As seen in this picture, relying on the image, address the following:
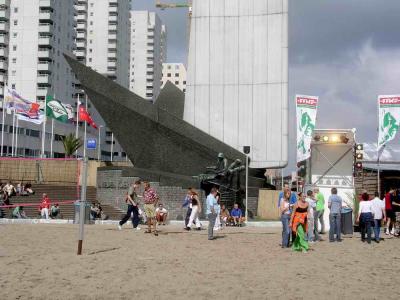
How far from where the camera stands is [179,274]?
25.1 feet

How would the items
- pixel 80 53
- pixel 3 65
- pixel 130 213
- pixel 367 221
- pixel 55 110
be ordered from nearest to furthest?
pixel 367 221 < pixel 130 213 < pixel 55 110 < pixel 3 65 < pixel 80 53

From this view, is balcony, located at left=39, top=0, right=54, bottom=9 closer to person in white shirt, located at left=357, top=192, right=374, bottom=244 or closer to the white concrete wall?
the white concrete wall

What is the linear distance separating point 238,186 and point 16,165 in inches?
780

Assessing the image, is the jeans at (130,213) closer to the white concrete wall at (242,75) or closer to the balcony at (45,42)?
the white concrete wall at (242,75)

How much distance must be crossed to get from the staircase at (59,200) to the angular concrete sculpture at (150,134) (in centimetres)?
230

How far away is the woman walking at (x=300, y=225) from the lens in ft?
35.7

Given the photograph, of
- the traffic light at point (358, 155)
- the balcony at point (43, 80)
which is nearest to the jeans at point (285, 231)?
the traffic light at point (358, 155)

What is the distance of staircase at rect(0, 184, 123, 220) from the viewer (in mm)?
21281

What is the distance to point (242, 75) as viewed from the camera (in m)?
24.5

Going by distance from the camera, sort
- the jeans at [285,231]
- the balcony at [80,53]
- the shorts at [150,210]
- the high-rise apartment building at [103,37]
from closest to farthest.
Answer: the jeans at [285,231] < the shorts at [150,210] < the balcony at [80,53] < the high-rise apartment building at [103,37]

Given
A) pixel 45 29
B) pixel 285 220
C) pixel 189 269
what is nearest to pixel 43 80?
pixel 45 29

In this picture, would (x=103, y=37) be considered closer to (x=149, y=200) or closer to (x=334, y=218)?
(x=149, y=200)

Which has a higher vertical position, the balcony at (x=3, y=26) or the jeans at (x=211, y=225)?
the balcony at (x=3, y=26)

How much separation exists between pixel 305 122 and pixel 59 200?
12.8 metres
